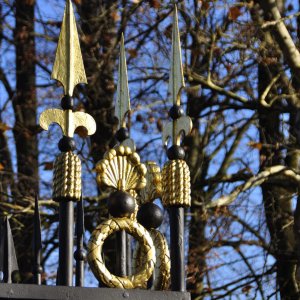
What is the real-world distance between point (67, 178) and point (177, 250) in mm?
617

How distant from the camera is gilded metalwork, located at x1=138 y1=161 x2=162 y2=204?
491 centimetres

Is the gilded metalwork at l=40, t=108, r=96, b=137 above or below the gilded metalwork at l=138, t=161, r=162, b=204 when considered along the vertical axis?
above

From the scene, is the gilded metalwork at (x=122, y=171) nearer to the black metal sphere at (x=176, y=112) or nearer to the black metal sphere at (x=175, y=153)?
the black metal sphere at (x=175, y=153)

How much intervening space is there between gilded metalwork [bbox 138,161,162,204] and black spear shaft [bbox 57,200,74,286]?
67 centimetres

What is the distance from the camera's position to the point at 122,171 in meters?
4.61

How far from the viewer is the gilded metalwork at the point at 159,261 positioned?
4645 mm

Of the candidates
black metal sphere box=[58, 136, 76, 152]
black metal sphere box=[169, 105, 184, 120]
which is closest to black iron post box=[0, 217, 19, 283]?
black metal sphere box=[58, 136, 76, 152]

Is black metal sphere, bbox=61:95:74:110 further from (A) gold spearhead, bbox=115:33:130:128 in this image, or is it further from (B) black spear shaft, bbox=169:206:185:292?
(B) black spear shaft, bbox=169:206:185:292

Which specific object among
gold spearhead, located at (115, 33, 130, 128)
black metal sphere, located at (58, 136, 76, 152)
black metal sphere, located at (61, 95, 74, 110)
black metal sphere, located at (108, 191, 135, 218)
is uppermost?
gold spearhead, located at (115, 33, 130, 128)

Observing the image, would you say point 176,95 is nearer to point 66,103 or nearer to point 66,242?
point 66,103

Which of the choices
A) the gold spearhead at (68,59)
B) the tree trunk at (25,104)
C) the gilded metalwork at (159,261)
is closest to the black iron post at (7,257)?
the gilded metalwork at (159,261)

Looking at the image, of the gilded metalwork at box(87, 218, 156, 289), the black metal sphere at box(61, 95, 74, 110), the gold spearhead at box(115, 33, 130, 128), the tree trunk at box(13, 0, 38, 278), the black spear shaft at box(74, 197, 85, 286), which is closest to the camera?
the gilded metalwork at box(87, 218, 156, 289)

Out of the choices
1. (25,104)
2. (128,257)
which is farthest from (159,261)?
(25,104)

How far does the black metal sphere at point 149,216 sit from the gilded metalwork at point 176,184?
0.81 feet
